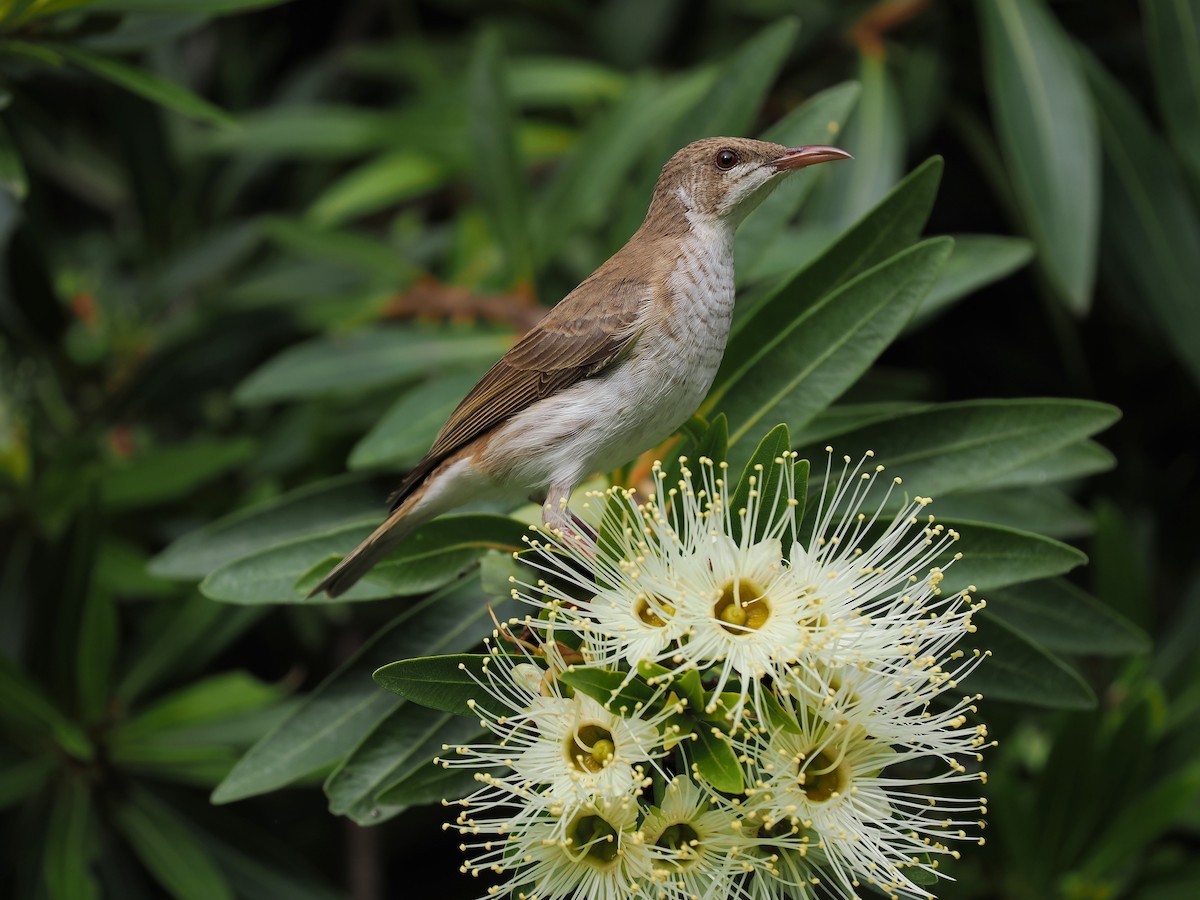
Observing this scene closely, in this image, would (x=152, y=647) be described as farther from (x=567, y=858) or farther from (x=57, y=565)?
(x=567, y=858)

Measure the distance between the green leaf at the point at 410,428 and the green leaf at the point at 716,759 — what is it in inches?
56.6

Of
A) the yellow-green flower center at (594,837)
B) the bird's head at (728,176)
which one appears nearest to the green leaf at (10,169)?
the bird's head at (728,176)

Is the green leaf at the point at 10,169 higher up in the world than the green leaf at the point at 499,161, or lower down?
lower down

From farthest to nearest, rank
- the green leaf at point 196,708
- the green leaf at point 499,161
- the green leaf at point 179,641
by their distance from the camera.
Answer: the green leaf at point 499,161 → the green leaf at point 179,641 → the green leaf at point 196,708

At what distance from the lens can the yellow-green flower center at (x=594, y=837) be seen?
1.91 metres

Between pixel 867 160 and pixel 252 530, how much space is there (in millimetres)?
2452

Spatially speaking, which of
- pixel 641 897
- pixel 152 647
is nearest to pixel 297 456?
pixel 152 647

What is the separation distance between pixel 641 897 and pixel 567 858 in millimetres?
146

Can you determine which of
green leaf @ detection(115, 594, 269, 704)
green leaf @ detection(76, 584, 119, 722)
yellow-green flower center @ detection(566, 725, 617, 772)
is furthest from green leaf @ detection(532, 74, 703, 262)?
yellow-green flower center @ detection(566, 725, 617, 772)

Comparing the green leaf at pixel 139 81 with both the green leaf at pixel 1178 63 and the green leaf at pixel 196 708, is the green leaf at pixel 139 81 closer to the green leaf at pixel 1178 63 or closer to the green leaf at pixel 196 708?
the green leaf at pixel 196 708

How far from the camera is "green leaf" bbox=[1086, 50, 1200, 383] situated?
3723 mm

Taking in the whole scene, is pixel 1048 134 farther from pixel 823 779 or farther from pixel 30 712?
pixel 30 712

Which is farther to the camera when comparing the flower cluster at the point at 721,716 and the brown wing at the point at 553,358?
the brown wing at the point at 553,358

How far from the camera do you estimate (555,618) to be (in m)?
1.99
